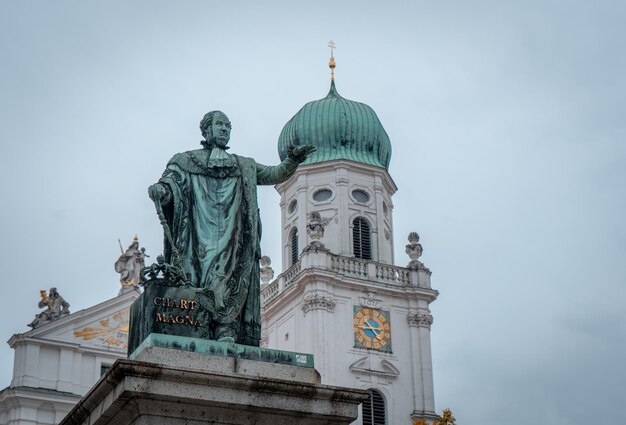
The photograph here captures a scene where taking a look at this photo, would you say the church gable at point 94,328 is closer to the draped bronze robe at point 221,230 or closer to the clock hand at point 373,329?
the clock hand at point 373,329

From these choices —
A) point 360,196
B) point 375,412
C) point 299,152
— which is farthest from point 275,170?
point 360,196

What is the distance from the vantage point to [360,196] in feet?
180

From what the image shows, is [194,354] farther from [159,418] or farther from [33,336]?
[33,336]

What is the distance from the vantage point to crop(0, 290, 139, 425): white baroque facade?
103 ft

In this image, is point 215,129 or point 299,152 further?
point 215,129

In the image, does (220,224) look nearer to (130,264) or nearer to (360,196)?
(130,264)

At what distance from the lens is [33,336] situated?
3256 cm

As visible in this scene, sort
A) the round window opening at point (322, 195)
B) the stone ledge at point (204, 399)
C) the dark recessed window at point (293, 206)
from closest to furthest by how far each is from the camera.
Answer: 1. the stone ledge at point (204, 399)
2. the round window opening at point (322, 195)
3. the dark recessed window at point (293, 206)

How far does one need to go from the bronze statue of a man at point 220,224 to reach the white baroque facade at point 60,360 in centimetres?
2303

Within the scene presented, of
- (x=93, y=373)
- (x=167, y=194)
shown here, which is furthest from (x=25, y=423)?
(x=167, y=194)

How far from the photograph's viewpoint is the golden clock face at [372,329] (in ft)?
163

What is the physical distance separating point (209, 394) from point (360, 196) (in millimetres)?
47464

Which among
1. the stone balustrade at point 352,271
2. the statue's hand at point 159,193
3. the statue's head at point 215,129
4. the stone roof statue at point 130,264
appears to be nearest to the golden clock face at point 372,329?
the stone balustrade at point 352,271

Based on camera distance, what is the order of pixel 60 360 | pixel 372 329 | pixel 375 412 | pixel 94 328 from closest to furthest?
pixel 60 360 < pixel 94 328 < pixel 375 412 < pixel 372 329
